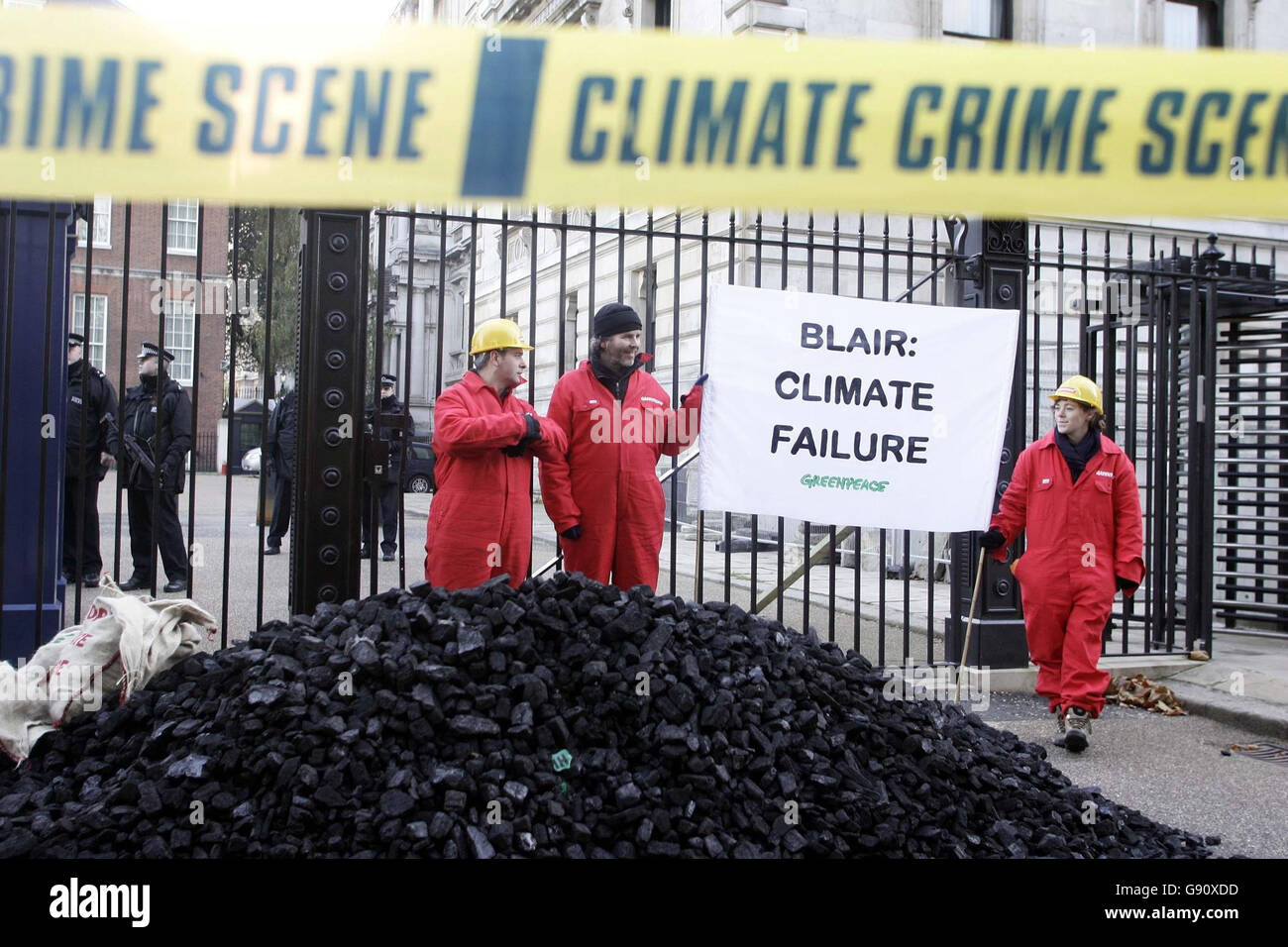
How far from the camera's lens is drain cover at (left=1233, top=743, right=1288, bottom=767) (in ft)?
19.3

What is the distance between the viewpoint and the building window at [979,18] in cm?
1733

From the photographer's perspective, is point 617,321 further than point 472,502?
Yes

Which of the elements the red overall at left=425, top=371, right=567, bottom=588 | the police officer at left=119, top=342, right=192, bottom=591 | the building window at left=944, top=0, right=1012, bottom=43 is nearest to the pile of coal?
the red overall at left=425, top=371, right=567, bottom=588

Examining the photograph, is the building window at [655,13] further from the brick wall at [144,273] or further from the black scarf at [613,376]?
the black scarf at [613,376]

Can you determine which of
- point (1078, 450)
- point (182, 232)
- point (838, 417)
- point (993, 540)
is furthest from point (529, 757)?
point (182, 232)

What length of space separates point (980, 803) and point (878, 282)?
1231 centimetres

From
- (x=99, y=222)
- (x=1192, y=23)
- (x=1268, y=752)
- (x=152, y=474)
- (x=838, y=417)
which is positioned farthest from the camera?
(x=1192, y=23)

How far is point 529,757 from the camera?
3.59 meters

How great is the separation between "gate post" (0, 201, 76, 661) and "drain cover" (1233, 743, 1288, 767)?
6662 mm

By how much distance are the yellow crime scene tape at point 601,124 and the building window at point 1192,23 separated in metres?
16.7

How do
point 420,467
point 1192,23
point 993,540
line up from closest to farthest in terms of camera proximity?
point 993,540, point 1192,23, point 420,467

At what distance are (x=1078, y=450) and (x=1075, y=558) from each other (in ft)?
2.21

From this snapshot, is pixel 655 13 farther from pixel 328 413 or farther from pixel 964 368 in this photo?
pixel 328 413
